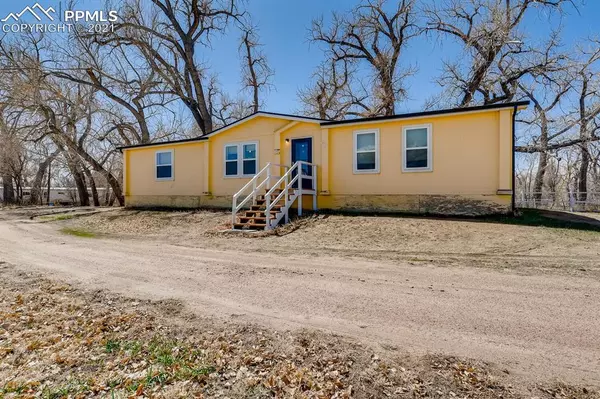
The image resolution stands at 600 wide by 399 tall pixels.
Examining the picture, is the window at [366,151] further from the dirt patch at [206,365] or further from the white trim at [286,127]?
the dirt patch at [206,365]

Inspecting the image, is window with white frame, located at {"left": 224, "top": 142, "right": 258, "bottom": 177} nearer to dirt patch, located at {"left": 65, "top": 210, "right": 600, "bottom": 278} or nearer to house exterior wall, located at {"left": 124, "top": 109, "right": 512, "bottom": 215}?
house exterior wall, located at {"left": 124, "top": 109, "right": 512, "bottom": 215}

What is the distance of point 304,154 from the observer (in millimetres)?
12844

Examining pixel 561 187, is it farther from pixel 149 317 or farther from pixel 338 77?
pixel 149 317

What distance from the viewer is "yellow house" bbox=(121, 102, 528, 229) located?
1020 cm

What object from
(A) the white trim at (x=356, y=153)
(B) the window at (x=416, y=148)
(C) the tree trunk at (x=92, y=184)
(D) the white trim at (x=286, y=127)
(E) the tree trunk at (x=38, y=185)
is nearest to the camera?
(B) the window at (x=416, y=148)

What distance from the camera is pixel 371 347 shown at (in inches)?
113

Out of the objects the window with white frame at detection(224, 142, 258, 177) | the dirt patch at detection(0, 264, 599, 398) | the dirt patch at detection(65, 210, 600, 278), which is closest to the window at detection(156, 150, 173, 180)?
the window with white frame at detection(224, 142, 258, 177)

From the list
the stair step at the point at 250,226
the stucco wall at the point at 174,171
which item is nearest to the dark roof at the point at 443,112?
the stair step at the point at 250,226

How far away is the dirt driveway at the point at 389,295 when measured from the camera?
286cm

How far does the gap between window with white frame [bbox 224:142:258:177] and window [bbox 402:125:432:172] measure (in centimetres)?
577

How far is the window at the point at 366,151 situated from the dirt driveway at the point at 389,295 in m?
5.12

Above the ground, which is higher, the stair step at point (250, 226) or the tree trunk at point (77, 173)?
the tree trunk at point (77, 173)

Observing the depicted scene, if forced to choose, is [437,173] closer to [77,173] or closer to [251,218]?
[251,218]

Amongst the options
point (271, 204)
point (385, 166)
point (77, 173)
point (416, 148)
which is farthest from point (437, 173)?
point (77, 173)
